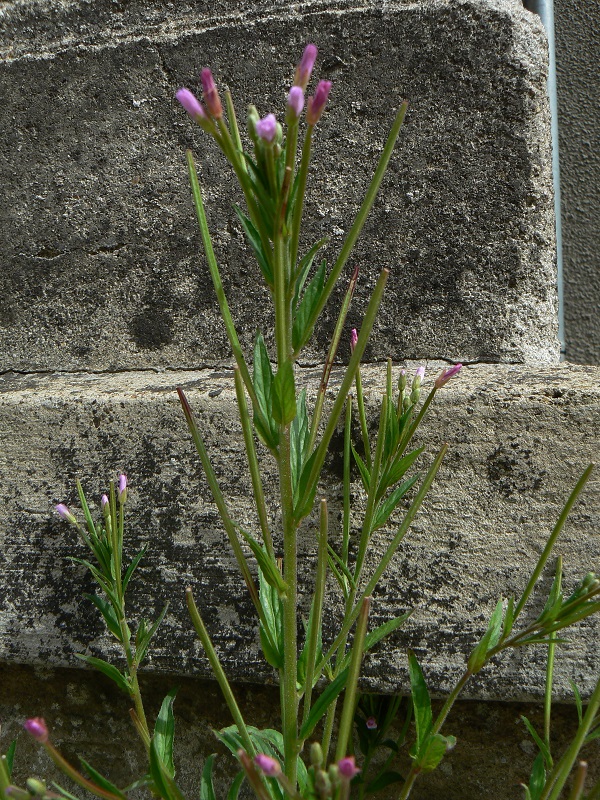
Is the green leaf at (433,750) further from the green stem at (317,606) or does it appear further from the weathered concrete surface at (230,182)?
the weathered concrete surface at (230,182)

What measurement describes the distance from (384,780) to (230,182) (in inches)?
38.6

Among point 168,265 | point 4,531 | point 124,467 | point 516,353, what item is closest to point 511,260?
point 516,353

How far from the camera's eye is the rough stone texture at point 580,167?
187cm

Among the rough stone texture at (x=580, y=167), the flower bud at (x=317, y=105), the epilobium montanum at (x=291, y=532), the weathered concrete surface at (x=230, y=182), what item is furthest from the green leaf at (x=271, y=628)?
the rough stone texture at (x=580, y=167)

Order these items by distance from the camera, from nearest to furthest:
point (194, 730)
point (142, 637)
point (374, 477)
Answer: point (374, 477), point (142, 637), point (194, 730)

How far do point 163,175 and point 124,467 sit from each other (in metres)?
0.56

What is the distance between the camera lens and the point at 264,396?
25.5 inches

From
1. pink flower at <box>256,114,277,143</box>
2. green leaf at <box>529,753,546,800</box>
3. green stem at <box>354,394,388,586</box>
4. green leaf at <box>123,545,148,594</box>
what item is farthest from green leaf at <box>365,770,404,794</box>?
pink flower at <box>256,114,277,143</box>

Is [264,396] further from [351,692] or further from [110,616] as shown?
[110,616]

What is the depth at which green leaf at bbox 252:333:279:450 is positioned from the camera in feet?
2.02

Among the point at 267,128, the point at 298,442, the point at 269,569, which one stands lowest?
the point at 269,569

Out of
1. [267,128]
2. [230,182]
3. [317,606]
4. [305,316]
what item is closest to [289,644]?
[317,606]

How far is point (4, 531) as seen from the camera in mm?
1091

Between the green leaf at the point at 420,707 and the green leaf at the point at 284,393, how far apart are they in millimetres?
350
